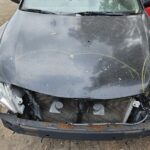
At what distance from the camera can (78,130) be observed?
2.98m

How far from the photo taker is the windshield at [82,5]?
3965 mm

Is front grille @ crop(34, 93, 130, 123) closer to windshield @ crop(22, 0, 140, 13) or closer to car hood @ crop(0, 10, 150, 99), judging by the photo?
car hood @ crop(0, 10, 150, 99)

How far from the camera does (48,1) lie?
4.11 metres

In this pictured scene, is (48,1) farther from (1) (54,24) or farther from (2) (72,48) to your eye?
(2) (72,48)

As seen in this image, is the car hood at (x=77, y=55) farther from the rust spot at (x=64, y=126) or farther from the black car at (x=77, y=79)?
the rust spot at (x=64, y=126)

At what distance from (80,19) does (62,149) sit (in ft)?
5.07

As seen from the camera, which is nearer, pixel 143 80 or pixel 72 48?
pixel 143 80

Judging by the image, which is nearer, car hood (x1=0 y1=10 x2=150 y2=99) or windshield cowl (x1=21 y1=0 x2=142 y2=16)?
car hood (x1=0 y1=10 x2=150 y2=99)

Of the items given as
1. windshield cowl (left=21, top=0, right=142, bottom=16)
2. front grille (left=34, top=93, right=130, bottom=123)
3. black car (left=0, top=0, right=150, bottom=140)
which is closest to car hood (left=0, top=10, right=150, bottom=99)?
black car (left=0, top=0, right=150, bottom=140)

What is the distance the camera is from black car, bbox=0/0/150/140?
3.00 m

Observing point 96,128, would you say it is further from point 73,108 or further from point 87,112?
point 73,108

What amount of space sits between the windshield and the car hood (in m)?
0.17

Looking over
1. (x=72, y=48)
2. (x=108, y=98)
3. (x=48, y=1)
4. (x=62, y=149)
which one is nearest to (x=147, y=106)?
(x=108, y=98)

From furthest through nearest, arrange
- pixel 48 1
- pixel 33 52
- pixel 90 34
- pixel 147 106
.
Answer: pixel 48 1 < pixel 90 34 < pixel 33 52 < pixel 147 106
